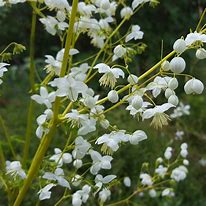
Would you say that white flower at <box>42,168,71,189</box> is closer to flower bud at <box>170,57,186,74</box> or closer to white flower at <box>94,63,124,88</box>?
white flower at <box>94,63,124,88</box>

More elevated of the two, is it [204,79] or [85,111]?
[85,111]

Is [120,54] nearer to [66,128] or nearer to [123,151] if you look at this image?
[66,128]

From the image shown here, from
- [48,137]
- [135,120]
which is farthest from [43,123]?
[135,120]

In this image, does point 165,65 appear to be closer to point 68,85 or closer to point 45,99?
point 68,85

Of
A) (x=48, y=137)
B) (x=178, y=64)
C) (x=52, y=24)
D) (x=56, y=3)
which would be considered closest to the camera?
(x=178, y=64)

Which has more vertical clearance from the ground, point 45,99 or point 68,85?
point 68,85

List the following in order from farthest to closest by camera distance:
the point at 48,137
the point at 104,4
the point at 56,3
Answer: the point at 104,4, the point at 56,3, the point at 48,137

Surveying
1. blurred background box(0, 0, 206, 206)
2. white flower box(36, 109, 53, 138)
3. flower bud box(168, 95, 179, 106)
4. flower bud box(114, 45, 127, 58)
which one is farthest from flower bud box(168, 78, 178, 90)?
blurred background box(0, 0, 206, 206)

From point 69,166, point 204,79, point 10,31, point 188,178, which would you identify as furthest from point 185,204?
point 10,31

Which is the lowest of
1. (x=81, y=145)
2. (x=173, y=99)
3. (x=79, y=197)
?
(x=79, y=197)
